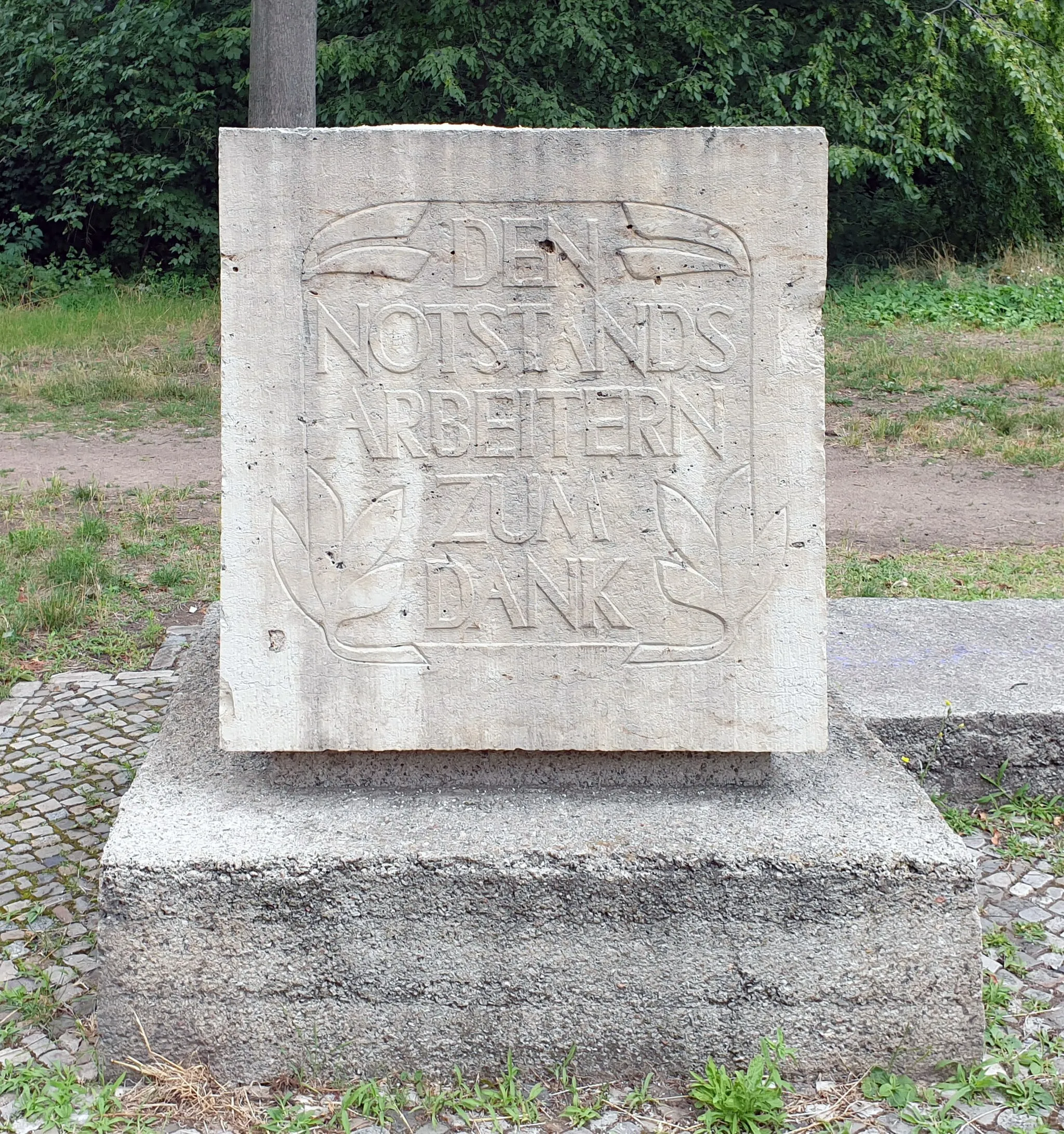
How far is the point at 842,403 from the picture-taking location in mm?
8523

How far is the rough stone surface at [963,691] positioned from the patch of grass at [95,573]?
2469 mm

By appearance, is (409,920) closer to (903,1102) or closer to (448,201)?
(903,1102)

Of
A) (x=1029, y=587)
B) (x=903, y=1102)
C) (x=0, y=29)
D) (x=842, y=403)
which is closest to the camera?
(x=903, y=1102)

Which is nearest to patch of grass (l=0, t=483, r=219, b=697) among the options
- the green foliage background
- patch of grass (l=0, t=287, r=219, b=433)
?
patch of grass (l=0, t=287, r=219, b=433)

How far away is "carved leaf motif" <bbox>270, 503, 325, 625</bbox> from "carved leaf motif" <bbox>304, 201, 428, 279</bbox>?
0.50 meters

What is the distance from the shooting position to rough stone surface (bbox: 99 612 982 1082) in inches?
89.7

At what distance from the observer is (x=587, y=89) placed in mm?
12383

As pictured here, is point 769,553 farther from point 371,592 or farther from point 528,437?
point 371,592

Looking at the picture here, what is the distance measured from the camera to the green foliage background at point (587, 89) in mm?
11852

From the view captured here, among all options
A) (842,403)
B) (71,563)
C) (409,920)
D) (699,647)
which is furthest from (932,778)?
(842,403)

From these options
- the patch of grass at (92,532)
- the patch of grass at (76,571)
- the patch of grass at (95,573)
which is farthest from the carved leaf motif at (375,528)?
the patch of grass at (92,532)

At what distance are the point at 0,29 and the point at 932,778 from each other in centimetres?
1510

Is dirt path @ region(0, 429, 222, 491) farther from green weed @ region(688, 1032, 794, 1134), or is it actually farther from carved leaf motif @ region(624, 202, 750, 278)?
green weed @ region(688, 1032, 794, 1134)

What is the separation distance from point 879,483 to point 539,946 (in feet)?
16.9
